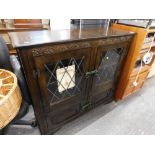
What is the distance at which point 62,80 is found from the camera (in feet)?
2.99

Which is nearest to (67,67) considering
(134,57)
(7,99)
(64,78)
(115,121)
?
(64,78)

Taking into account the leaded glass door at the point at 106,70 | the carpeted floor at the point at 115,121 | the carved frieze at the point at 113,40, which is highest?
the carved frieze at the point at 113,40

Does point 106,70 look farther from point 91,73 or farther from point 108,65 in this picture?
point 91,73

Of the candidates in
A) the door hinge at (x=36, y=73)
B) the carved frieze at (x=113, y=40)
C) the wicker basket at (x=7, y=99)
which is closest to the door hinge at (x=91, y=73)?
the carved frieze at (x=113, y=40)

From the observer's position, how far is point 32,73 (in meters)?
0.70

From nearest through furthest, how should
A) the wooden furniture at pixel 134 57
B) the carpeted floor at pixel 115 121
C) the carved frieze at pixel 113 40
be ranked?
the carved frieze at pixel 113 40 → the wooden furniture at pixel 134 57 → the carpeted floor at pixel 115 121

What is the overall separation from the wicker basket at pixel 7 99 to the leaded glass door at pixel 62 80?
160 mm

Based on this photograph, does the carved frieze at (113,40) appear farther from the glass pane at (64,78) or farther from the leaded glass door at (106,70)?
the glass pane at (64,78)

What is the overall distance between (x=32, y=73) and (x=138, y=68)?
1.22 metres

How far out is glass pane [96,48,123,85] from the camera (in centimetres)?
103

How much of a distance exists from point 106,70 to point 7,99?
2.82ft

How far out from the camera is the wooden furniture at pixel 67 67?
0.69 m
